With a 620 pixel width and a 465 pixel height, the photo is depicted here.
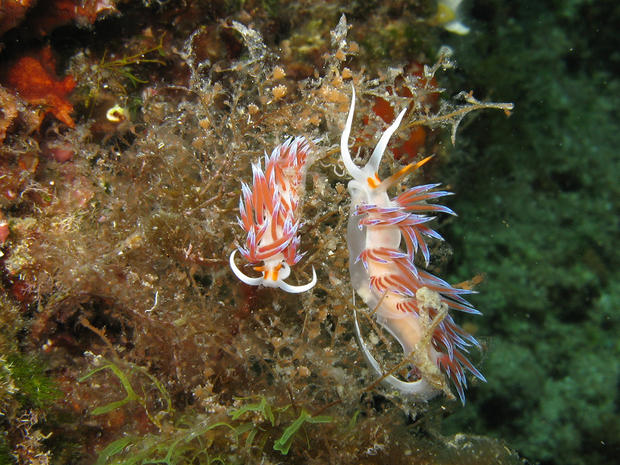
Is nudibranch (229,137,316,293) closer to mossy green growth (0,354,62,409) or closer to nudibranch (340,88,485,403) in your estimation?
nudibranch (340,88,485,403)

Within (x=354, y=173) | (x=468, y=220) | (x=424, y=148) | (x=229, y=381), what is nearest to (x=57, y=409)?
(x=229, y=381)

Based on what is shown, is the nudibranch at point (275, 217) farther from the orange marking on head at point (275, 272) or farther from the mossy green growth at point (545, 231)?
the mossy green growth at point (545, 231)

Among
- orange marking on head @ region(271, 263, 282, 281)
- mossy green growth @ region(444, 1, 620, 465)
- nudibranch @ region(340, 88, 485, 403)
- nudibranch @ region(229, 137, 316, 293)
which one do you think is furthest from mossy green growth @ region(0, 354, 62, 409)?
mossy green growth @ region(444, 1, 620, 465)

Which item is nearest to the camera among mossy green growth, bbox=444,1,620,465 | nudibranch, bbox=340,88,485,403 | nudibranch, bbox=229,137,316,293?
nudibranch, bbox=229,137,316,293

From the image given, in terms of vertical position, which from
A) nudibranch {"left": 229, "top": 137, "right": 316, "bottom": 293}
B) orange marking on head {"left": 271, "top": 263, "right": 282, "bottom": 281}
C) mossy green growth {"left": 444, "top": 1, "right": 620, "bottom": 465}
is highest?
nudibranch {"left": 229, "top": 137, "right": 316, "bottom": 293}

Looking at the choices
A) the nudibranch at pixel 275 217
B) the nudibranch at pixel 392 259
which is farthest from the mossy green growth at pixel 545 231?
the nudibranch at pixel 275 217

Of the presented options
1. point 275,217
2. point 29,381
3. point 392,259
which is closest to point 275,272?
point 275,217

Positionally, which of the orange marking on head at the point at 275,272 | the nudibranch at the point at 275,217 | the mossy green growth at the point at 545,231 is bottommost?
the mossy green growth at the point at 545,231

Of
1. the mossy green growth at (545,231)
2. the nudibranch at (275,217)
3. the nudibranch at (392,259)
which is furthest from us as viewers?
the mossy green growth at (545,231)

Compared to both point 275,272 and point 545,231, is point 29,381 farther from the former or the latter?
point 545,231

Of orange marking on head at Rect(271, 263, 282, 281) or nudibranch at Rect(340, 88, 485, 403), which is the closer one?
orange marking on head at Rect(271, 263, 282, 281)
